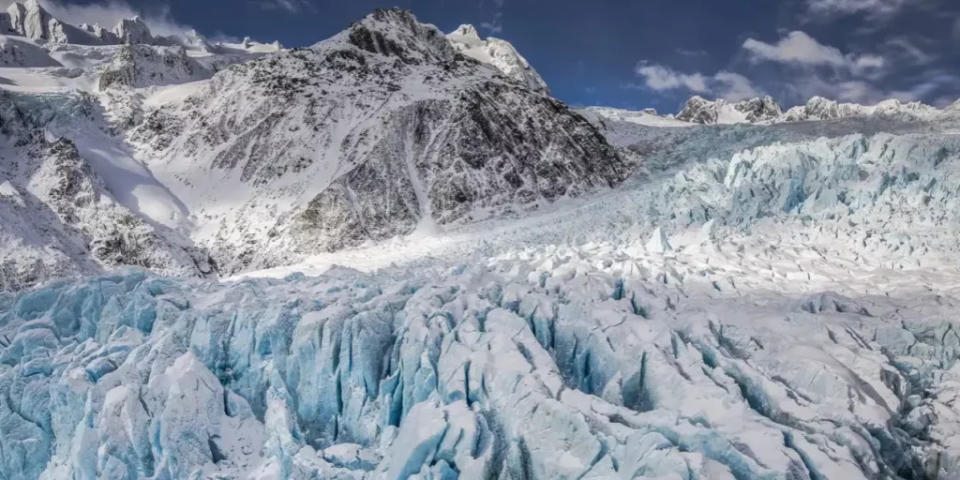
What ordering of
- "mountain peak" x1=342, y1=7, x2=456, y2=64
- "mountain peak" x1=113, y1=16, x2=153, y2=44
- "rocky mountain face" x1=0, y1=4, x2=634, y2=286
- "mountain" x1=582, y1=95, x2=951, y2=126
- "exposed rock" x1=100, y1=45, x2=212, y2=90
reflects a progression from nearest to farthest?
"rocky mountain face" x1=0, y1=4, x2=634, y2=286
"exposed rock" x1=100, y1=45, x2=212, y2=90
"mountain peak" x1=342, y1=7, x2=456, y2=64
"mountain" x1=582, y1=95, x2=951, y2=126
"mountain peak" x1=113, y1=16, x2=153, y2=44

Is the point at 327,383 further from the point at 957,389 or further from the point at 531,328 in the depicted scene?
the point at 957,389

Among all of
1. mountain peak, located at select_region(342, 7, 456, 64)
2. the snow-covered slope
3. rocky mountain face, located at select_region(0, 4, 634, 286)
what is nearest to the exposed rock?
rocky mountain face, located at select_region(0, 4, 634, 286)

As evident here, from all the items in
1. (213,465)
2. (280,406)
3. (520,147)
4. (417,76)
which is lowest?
(213,465)

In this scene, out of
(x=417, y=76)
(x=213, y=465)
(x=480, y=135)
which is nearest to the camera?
(x=213, y=465)

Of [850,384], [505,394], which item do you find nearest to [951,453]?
[850,384]

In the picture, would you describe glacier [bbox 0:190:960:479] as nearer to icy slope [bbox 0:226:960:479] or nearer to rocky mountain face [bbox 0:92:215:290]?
icy slope [bbox 0:226:960:479]

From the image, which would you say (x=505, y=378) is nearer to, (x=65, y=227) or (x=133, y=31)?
(x=65, y=227)
